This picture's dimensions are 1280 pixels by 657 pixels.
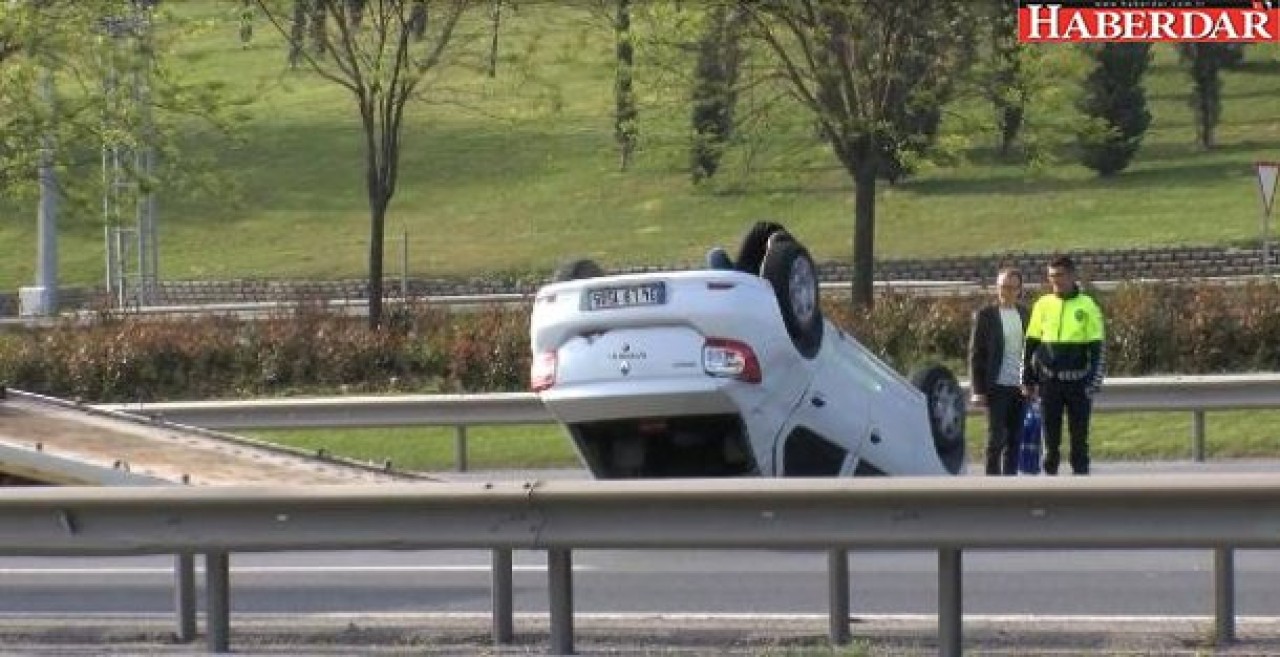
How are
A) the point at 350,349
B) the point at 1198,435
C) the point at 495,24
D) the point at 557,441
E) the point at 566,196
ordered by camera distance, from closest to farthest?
the point at 1198,435, the point at 557,441, the point at 350,349, the point at 495,24, the point at 566,196

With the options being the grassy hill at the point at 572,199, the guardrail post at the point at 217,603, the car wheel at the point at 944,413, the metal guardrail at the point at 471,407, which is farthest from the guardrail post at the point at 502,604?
the grassy hill at the point at 572,199

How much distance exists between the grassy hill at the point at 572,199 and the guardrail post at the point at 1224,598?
29.6 metres

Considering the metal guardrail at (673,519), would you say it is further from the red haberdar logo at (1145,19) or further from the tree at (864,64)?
the red haberdar logo at (1145,19)

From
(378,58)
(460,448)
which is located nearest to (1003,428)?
(460,448)

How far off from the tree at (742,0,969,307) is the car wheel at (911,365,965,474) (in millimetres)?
12882

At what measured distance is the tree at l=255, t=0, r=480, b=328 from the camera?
29031 mm

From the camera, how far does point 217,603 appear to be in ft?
29.5

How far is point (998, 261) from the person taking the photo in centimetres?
4419

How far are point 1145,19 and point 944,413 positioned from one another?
1132 inches

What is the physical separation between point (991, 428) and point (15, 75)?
1328 centimetres

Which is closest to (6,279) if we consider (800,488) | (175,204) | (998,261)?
(175,204)

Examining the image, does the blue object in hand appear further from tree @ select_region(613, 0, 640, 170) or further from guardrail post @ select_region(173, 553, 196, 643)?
tree @ select_region(613, 0, 640, 170)

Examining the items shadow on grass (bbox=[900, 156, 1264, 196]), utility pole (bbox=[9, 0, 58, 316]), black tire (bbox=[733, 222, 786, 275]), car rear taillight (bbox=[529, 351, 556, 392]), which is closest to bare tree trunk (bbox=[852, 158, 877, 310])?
utility pole (bbox=[9, 0, 58, 316])

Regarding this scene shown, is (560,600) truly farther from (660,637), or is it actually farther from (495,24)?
(495,24)
